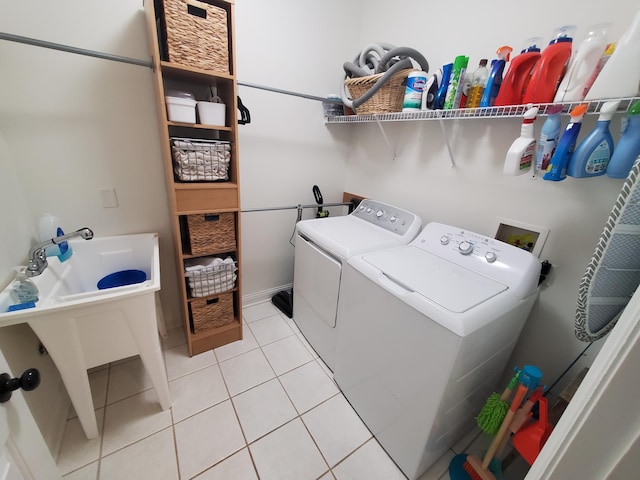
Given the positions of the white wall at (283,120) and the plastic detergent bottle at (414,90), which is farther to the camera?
the white wall at (283,120)

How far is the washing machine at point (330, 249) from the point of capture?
146cm

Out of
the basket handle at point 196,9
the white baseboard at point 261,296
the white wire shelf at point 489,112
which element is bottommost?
the white baseboard at point 261,296

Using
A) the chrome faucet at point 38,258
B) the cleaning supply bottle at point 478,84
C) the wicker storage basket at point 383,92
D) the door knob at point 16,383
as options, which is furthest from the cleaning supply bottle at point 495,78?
the chrome faucet at point 38,258

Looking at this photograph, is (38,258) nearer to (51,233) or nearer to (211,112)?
(51,233)

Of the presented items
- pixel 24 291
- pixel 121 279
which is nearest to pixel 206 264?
pixel 121 279

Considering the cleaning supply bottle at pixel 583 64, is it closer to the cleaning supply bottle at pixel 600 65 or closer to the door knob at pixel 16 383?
the cleaning supply bottle at pixel 600 65

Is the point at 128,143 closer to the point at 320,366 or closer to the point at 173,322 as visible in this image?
the point at 173,322

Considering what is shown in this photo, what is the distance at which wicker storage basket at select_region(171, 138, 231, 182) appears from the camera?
1.29 m

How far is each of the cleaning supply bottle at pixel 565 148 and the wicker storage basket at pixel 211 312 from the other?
6.12ft

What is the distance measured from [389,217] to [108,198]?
176cm

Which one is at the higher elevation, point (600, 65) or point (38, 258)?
point (600, 65)

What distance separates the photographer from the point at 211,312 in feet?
5.63

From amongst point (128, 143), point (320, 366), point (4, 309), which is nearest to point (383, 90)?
point (128, 143)

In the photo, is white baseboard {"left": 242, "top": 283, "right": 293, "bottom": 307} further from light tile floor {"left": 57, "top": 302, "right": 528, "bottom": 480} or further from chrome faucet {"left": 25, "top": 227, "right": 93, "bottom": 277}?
chrome faucet {"left": 25, "top": 227, "right": 93, "bottom": 277}
